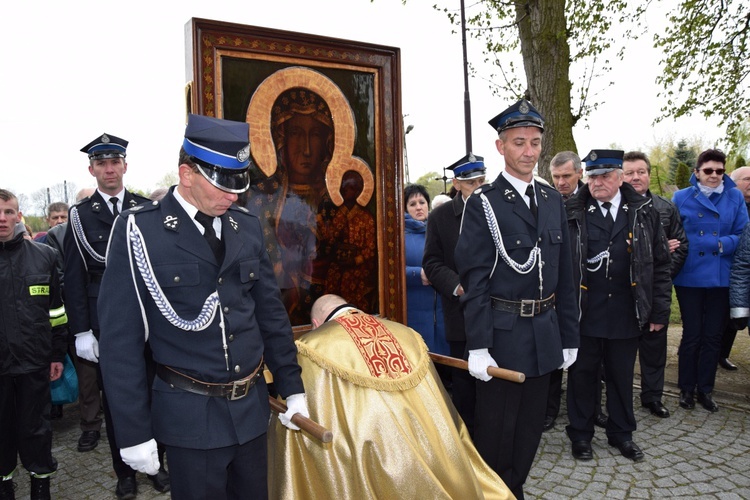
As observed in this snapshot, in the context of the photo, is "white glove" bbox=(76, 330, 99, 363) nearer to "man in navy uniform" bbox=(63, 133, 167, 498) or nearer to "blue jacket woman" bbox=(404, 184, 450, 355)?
"man in navy uniform" bbox=(63, 133, 167, 498)

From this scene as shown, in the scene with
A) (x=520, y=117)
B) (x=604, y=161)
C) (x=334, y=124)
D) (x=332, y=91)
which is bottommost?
(x=604, y=161)

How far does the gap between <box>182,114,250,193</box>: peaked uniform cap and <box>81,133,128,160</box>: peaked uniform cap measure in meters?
1.93

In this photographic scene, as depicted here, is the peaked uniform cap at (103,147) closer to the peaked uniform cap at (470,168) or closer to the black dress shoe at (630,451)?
the peaked uniform cap at (470,168)

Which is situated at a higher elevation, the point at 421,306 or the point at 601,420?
the point at 421,306

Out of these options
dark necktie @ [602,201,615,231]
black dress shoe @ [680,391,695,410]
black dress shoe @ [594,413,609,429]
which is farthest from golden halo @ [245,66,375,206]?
black dress shoe @ [680,391,695,410]

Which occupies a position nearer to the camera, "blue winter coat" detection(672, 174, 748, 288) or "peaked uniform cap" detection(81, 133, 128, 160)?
"peaked uniform cap" detection(81, 133, 128, 160)

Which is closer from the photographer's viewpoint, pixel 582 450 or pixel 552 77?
pixel 582 450

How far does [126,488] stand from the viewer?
12.2ft

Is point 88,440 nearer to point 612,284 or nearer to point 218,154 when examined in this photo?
point 218,154

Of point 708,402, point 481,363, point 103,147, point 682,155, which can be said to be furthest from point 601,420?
point 682,155

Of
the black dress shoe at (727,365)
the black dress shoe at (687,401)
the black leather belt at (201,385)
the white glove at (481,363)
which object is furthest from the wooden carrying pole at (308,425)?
the black dress shoe at (727,365)

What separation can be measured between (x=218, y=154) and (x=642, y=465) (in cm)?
352

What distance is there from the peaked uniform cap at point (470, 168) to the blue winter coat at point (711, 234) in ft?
7.09

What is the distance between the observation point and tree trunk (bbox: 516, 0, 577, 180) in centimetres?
813
